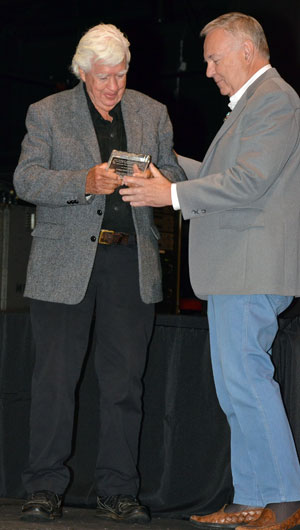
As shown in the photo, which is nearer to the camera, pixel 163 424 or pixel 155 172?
pixel 155 172

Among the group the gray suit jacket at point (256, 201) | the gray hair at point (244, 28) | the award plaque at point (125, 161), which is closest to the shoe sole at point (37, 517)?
the gray suit jacket at point (256, 201)

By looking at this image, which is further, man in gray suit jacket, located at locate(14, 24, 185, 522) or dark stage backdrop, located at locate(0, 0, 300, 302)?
dark stage backdrop, located at locate(0, 0, 300, 302)

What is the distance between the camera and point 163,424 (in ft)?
8.63

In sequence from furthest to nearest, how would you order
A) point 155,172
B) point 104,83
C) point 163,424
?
point 163,424, point 104,83, point 155,172

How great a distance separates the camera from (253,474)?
221 centimetres

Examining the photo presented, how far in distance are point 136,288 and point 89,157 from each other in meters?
0.44

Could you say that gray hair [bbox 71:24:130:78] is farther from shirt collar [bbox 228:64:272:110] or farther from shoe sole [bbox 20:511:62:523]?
shoe sole [bbox 20:511:62:523]

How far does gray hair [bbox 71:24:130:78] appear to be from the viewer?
2354mm

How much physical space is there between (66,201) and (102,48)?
482 millimetres

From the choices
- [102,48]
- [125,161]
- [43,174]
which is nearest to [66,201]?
[43,174]

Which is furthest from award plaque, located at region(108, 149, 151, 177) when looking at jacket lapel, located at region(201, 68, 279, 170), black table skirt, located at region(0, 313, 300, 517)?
black table skirt, located at region(0, 313, 300, 517)

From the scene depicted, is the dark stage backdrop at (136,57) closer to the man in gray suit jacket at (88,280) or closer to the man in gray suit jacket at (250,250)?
the man in gray suit jacket at (88,280)

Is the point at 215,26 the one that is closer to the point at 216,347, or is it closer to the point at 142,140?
the point at 142,140

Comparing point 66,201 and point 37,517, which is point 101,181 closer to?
point 66,201
